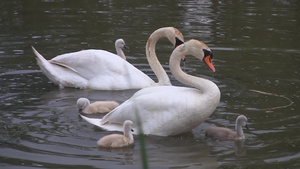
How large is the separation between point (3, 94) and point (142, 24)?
5667mm

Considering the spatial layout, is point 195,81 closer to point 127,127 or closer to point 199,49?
point 199,49

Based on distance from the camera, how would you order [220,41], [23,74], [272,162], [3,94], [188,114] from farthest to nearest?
[220,41]
[23,74]
[3,94]
[188,114]
[272,162]

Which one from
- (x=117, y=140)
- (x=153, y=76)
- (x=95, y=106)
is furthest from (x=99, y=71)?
(x=117, y=140)

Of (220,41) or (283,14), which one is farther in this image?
(283,14)

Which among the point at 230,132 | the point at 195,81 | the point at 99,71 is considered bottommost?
the point at 99,71

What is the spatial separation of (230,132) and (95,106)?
213cm

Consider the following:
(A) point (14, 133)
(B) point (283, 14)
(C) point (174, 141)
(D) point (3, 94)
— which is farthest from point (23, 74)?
(B) point (283, 14)

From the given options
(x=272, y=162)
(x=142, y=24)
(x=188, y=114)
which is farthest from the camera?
(x=142, y=24)

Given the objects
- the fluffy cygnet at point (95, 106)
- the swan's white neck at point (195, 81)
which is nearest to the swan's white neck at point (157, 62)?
the fluffy cygnet at point (95, 106)

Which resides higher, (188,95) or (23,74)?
(188,95)

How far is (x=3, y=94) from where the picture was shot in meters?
9.65

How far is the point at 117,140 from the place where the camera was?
7422 mm

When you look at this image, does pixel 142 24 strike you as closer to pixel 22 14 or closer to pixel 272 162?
pixel 22 14

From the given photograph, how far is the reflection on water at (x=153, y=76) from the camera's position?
7.26 metres
